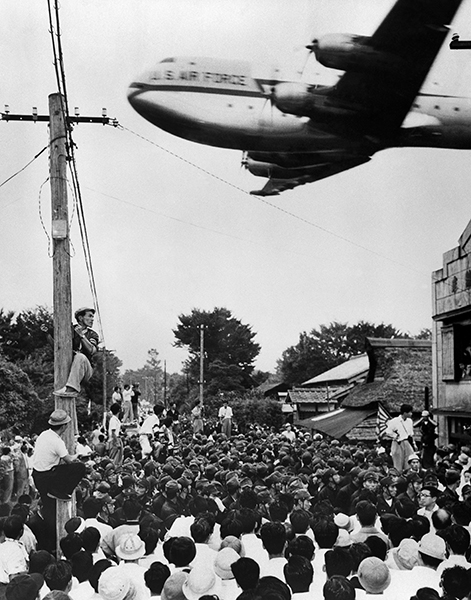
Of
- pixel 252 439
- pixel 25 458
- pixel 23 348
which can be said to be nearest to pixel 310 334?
pixel 23 348

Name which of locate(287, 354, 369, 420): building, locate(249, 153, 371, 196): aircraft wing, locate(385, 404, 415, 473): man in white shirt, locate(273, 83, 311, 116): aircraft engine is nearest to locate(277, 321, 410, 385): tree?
locate(287, 354, 369, 420): building

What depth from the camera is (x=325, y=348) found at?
37844mm

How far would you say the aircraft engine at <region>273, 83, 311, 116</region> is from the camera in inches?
271

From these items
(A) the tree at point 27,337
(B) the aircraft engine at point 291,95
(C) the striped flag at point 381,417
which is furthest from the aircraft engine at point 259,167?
(A) the tree at point 27,337

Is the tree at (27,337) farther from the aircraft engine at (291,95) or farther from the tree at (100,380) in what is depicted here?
the aircraft engine at (291,95)

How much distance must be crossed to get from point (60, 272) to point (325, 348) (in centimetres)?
3233

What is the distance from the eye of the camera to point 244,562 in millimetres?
3455

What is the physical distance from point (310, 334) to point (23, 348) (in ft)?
53.4

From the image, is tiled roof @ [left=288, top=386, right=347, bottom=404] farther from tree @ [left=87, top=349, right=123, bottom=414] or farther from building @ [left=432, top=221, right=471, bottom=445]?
building @ [left=432, top=221, right=471, bottom=445]

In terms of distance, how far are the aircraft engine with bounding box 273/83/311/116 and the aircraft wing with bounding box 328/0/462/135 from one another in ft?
0.83

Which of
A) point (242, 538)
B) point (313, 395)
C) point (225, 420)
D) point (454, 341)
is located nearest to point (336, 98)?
point (242, 538)

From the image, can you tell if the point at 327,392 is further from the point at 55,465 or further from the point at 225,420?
the point at 55,465

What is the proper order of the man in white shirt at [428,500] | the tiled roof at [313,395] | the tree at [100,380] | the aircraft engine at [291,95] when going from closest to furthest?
the man in white shirt at [428,500] < the aircraft engine at [291,95] < the tiled roof at [313,395] < the tree at [100,380]

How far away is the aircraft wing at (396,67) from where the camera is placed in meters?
6.53
